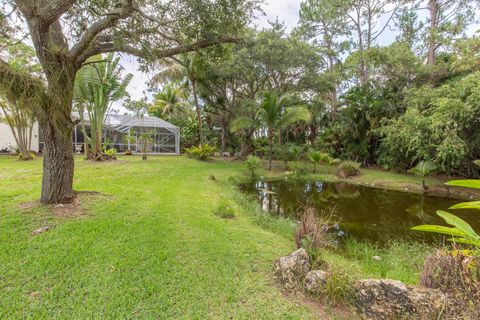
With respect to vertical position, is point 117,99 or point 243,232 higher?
point 117,99

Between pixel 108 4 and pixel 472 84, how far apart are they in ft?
42.5

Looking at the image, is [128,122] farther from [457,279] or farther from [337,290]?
[457,279]

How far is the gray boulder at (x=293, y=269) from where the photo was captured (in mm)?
2588

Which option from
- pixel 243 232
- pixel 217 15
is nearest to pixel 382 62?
pixel 217 15

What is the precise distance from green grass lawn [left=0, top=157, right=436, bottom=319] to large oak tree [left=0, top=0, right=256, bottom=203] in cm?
133

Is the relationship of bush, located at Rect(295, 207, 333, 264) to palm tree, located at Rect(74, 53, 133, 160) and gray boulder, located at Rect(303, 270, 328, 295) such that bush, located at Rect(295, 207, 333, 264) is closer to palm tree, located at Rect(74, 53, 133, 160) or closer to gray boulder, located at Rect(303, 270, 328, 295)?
gray boulder, located at Rect(303, 270, 328, 295)

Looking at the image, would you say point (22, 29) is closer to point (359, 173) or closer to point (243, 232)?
point (243, 232)

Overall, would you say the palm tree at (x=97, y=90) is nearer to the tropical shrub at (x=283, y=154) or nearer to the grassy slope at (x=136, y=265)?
the grassy slope at (x=136, y=265)

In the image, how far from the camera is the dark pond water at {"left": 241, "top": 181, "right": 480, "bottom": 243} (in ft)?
16.9

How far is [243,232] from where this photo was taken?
4.15 meters

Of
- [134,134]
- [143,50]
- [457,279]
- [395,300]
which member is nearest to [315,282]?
[395,300]

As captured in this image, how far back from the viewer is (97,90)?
10.9m

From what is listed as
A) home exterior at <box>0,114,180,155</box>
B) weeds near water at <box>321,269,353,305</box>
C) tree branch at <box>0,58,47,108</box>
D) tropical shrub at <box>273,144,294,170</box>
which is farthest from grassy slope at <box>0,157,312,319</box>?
home exterior at <box>0,114,180,155</box>

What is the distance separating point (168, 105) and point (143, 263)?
23663mm
